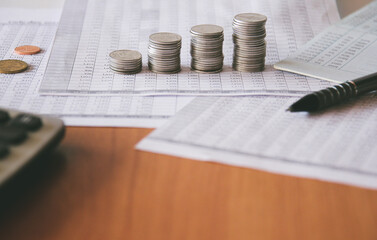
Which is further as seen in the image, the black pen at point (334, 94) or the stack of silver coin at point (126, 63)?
the stack of silver coin at point (126, 63)

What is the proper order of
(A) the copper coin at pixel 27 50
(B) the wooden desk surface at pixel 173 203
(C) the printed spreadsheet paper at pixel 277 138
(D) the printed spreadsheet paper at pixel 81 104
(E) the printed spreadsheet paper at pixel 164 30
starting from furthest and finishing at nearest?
(A) the copper coin at pixel 27 50 < (E) the printed spreadsheet paper at pixel 164 30 < (D) the printed spreadsheet paper at pixel 81 104 < (C) the printed spreadsheet paper at pixel 277 138 < (B) the wooden desk surface at pixel 173 203

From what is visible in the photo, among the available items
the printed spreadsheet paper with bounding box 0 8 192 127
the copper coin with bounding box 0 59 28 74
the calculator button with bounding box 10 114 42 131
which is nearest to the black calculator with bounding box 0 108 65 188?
the calculator button with bounding box 10 114 42 131

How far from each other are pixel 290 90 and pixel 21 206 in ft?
1.51

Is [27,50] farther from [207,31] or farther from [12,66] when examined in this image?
[207,31]

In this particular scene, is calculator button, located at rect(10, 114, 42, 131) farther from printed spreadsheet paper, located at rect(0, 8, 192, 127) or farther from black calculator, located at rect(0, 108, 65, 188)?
printed spreadsheet paper, located at rect(0, 8, 192, 127)

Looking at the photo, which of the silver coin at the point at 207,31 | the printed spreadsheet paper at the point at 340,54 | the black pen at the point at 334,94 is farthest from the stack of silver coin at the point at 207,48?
the black pen at the point at 334,94

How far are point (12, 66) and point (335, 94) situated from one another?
0.53 meters

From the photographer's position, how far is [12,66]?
2.84 feet

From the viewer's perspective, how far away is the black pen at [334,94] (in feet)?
2.32

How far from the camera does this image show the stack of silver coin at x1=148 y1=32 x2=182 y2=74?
0.86m

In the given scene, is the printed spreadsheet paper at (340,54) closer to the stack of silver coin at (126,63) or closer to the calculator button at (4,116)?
the stack of silver coin at (126,63)

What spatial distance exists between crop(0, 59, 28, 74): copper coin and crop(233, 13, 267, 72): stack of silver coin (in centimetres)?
36

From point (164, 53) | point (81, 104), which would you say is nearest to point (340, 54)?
point (164, 53)

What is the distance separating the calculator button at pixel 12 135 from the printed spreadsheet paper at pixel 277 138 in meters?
0.15
